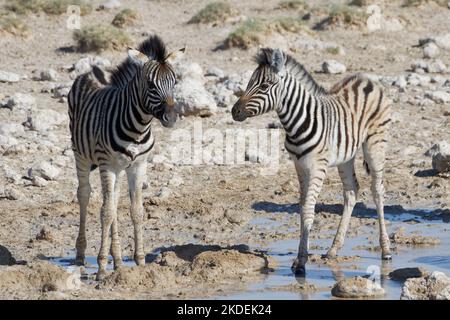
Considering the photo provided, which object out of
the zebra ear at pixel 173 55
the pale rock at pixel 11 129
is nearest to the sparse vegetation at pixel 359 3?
the pale rock at pixel 11 129

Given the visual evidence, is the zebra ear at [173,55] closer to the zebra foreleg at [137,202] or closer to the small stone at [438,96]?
the zebra foreleg at [137,202]

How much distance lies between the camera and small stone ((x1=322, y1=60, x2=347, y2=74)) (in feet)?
61.0

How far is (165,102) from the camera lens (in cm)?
928

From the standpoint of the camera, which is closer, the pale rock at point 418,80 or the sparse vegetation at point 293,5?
the pale rock at point 418,80

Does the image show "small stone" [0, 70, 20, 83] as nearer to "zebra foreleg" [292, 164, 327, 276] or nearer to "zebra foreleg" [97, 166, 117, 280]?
"zebra foreleg" [97, 166, 117, 280]

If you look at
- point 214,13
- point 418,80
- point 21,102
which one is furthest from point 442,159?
point 214,13

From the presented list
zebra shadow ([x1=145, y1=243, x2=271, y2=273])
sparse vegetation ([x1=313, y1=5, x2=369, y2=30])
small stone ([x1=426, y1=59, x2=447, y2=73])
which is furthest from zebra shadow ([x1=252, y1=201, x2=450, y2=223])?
sparse vegetation ([x1=313, y1=5, x2=369, y2=30])

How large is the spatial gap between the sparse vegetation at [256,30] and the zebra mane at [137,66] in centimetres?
990

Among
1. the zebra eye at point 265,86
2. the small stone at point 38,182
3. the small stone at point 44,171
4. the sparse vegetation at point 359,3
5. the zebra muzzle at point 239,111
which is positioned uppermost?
the sparse vegetation at point 359,3

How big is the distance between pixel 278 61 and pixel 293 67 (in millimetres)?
271

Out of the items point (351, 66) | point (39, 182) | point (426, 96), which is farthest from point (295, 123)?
point (351, 66)

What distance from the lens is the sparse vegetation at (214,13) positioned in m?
22.0

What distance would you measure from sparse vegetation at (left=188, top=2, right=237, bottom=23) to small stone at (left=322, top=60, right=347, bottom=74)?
3853mm

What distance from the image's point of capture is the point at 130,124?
31.3 feet
